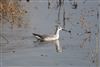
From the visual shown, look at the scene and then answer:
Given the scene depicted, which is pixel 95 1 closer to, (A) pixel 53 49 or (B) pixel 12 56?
(A) pixel 53 49

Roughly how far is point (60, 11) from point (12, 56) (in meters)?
5.99

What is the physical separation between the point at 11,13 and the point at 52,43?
1.93 metres

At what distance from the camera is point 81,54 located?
33.7ft

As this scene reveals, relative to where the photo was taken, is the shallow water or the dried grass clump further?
the dried grass clump

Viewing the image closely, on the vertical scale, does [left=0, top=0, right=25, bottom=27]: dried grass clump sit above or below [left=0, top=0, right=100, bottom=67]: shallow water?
above

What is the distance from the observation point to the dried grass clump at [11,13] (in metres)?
13.4

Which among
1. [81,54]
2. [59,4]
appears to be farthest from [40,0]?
[81,54]

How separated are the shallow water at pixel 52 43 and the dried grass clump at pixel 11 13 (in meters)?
0.27

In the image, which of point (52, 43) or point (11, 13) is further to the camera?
point (11, 13)

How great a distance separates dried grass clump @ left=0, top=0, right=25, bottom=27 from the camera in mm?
13367

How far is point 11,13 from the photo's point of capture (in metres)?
13.4

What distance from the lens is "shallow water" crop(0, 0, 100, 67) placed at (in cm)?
965

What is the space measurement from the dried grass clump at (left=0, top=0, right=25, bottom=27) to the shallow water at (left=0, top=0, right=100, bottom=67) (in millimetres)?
266

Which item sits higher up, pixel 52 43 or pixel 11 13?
pixel 11 13
